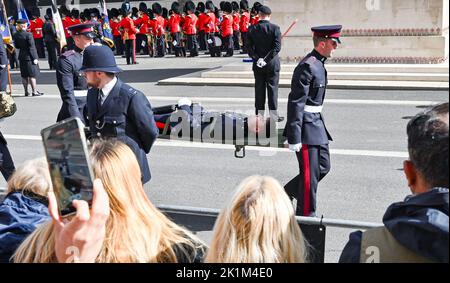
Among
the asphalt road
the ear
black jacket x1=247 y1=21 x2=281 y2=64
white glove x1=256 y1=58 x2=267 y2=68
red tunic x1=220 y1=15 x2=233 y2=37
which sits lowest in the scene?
the asphalt road

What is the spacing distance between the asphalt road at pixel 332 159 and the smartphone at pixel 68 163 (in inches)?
59.5

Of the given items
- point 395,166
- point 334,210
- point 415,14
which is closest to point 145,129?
point 334,210

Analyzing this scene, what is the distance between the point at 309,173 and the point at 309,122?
0.42m

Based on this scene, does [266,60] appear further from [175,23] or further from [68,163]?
[175,23]

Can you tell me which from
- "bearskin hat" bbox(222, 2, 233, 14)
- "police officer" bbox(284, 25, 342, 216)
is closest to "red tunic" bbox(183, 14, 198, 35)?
"bearskin hat" bbox(222, 2, 233, 14)

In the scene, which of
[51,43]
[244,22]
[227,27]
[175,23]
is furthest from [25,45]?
[244,22]

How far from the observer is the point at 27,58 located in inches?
560

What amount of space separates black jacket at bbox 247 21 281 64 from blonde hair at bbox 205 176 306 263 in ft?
28.1

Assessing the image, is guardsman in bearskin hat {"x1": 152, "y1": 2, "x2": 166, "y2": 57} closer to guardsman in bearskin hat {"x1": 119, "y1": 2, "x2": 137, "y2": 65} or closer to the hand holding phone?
guardsman in bearskin hat {"x1": 119, "y1": 2, "x2": 137, "y2": 65}

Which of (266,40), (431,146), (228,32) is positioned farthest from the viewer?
(228,32)

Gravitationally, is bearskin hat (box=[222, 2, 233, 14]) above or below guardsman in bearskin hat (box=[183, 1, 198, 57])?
above

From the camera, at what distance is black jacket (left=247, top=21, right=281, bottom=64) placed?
433 inches

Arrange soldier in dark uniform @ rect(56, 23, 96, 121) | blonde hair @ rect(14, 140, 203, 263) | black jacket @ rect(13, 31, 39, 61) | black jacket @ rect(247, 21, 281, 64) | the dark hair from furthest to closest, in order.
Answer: black jacket @ rect(13, 31, 39, 61) < black jacket @ rect(247, 21, 281, 64) < soldier in dark uniform @ rect(56, 23, 96, 121) < blonde hair @ rect(14, 140, 203, 263) < the dark hair
